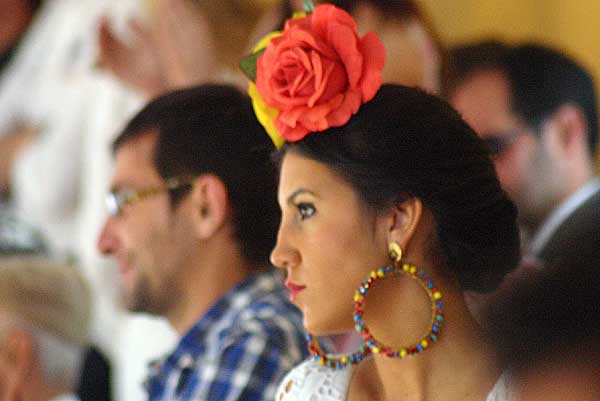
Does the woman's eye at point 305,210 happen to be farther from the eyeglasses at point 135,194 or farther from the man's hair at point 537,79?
the man's hair at point 537,79

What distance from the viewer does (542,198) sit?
71.9 inches

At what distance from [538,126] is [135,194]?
0.79 metres

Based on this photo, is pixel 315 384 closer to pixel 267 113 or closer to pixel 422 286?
pixel 422 286

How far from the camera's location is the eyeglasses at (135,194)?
51.3 inches

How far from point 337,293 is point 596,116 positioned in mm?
1093

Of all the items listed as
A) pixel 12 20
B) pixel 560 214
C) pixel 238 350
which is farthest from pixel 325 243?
pixel 12 20

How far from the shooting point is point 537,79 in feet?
6.05

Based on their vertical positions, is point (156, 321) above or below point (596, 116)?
below

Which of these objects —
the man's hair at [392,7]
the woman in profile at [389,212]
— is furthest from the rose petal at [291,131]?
the man's hair at [392,7]

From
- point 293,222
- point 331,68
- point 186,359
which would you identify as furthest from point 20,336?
point 331,68

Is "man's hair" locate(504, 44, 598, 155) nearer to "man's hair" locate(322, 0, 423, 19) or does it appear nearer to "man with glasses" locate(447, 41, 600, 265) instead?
"man with glasses" locate(447, 41, 600, 265)

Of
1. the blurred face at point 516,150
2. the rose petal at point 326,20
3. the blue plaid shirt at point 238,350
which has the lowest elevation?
the blurred face at point 516,150

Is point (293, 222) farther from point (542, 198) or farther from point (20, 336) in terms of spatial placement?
point (542, 198)

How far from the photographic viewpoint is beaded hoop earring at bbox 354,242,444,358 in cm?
91
